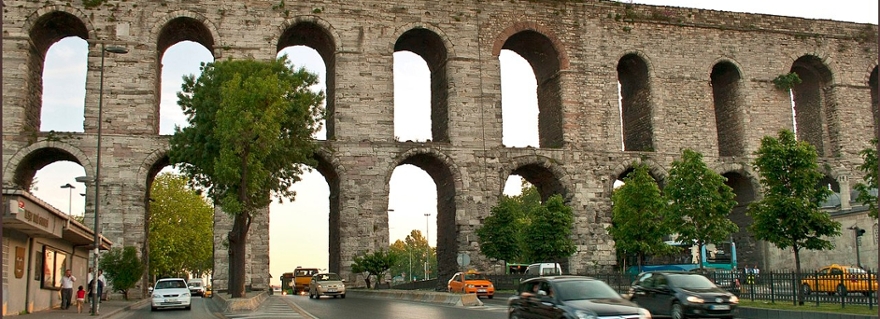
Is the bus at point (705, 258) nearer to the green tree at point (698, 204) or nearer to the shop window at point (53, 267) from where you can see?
the green tree at point (698, 204)

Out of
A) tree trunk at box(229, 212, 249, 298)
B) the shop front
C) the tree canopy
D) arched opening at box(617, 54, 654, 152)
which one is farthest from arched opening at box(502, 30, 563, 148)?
the tree canopy

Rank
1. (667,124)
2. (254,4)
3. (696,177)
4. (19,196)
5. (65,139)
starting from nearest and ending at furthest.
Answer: (19,196) → (696,177) → (65,139) → (254,4) → (667,124)

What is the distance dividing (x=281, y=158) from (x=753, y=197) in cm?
2826

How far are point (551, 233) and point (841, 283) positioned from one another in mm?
20865

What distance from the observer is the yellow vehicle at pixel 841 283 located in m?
19.4

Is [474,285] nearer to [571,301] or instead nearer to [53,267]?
[53,267]

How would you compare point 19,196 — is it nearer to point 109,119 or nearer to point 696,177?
point 109,119

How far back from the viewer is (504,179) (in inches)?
1698

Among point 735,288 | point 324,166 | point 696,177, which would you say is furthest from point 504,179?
point 735,288

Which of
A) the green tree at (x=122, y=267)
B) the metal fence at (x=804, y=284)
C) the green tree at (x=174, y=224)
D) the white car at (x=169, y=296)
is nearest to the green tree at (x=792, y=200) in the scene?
the metal fence at (x=804, y=284)

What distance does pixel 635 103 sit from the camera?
48250mm

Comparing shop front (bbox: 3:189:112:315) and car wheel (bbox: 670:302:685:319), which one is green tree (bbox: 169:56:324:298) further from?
car wheel (bbox: 670:302:685:319)

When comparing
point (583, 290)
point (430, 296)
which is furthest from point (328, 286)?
point (583, 290)

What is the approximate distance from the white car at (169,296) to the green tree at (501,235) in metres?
16.0
